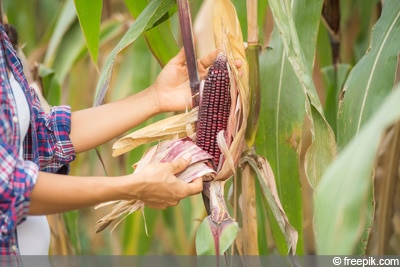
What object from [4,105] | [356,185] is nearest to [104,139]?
[4,105]

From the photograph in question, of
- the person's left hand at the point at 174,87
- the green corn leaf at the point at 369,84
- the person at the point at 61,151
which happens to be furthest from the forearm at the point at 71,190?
the green corn leaf at the point at 369,84

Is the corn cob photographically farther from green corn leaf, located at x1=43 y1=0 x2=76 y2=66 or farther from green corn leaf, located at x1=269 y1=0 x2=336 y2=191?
green corn leaf, located at x1=43 y1=0 x2=76 y2=66

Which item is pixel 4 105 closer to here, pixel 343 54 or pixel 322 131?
pixel 322 131

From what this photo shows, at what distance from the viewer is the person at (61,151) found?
90 cm

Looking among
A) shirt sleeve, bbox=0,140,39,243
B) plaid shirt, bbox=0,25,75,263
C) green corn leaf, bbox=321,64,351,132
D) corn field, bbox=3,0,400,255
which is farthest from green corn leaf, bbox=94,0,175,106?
green corn leaf, bbox=321,64,351,132

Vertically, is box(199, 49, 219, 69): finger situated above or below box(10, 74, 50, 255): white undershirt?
above

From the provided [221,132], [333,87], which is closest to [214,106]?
[221,132]

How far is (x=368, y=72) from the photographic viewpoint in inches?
41.9

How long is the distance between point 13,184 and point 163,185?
18 cm

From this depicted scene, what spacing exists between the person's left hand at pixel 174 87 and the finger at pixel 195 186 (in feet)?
0.50

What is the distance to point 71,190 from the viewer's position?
91cm

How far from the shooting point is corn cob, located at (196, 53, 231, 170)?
0.98 meters

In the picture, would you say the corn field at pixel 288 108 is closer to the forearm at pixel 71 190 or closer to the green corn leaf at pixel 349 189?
the green corn leaf at pixel 349 189

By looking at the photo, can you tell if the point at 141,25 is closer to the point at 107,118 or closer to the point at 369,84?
the point at 107,118
